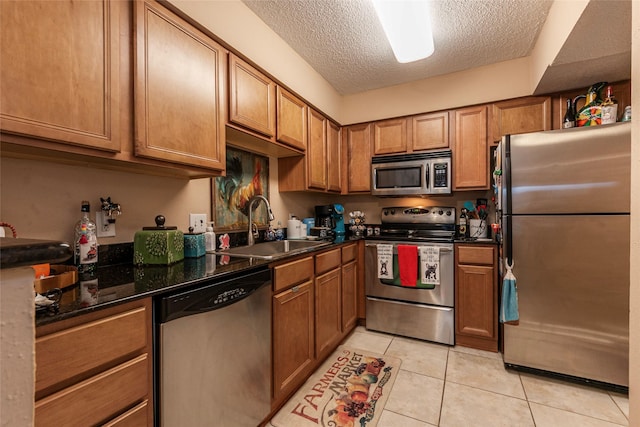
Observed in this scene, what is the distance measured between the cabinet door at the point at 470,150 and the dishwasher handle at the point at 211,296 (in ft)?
6.96

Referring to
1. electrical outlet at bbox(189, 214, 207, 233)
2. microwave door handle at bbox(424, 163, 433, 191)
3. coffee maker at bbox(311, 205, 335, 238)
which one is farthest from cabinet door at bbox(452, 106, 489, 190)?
electrical outlet at bbox(189, 214, 207, 233)

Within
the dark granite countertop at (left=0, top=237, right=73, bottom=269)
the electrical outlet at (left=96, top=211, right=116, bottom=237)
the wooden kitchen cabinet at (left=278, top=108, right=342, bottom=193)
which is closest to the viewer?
the dark granite countertop at (left=0, top=237, right=73, bottom=269)

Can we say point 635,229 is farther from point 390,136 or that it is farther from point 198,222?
point 390,136

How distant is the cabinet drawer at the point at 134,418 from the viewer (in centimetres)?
83

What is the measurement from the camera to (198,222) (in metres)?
1.77

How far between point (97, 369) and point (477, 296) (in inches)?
97.4

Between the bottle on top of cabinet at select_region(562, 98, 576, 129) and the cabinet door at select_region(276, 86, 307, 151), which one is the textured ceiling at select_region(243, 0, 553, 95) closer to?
the cabinet door at select_region(276, 86, 307, 151)

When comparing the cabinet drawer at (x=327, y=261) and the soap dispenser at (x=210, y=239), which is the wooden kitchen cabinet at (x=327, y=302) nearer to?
the cabinet drawer at (x=327, y=261)

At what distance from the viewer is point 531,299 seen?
1.94 meters

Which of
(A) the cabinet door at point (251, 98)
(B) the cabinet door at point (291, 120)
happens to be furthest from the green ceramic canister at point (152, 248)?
(B) the cabinet door at point (291, 120)

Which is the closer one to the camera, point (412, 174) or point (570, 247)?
point (570, 247)

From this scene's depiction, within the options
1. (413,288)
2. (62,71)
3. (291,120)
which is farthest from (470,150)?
(62,71)

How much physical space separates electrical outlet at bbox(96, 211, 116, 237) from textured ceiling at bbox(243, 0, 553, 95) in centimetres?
158

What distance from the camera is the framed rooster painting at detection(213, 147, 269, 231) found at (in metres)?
2.00
